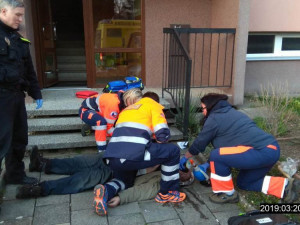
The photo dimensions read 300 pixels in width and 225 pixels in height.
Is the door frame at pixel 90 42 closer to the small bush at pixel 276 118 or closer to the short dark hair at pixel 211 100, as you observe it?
the small bush at pixel 276 118

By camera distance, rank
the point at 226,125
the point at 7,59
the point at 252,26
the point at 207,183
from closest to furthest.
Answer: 1. the point at 7,59
2. the point at 226,125
3. the point at 207,183
4. the point at 252,26

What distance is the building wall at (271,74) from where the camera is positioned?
6.33 metres

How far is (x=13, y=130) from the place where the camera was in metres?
2.90

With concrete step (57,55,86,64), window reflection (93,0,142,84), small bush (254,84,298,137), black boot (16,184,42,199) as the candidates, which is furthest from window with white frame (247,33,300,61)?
black boot (16,184,42,199)

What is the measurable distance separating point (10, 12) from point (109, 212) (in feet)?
6.36

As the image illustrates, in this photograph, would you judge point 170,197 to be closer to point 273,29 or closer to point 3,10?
point 3,10

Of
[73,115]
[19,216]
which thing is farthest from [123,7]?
[19,216]

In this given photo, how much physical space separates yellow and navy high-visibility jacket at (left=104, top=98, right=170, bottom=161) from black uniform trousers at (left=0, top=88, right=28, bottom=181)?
90 cm

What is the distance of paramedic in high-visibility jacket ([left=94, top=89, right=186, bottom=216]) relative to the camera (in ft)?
8.56

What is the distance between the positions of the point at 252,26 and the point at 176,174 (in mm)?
4394

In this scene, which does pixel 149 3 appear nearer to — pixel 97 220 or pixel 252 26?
pixel 252 26

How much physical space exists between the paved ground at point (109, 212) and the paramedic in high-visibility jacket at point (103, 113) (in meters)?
0.79

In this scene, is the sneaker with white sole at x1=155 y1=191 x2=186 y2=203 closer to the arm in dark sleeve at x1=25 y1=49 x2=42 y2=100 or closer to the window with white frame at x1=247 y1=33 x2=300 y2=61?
the arm in dark sleeve at x1=25 y1=49 x2=42 y2=100

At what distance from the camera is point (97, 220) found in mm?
2588
